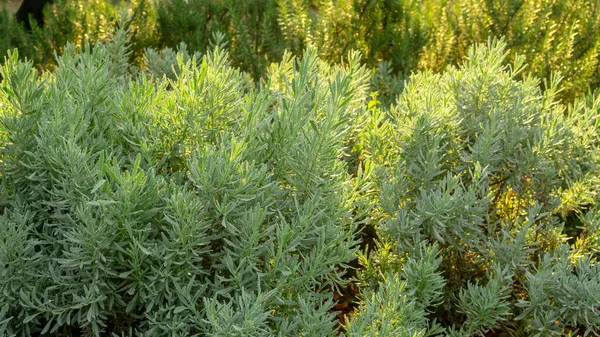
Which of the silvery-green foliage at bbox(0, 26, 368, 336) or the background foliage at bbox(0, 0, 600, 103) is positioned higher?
the silvery-green foliage at bbox(0, 26, 368, 336)

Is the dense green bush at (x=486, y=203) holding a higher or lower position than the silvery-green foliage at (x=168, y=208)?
lower

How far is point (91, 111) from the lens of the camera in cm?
227

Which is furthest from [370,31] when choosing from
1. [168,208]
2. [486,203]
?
[168,208]

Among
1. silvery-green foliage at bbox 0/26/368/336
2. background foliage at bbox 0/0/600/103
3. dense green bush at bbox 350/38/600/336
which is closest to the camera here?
silvery-green foliage at bbox 0/26/368/336

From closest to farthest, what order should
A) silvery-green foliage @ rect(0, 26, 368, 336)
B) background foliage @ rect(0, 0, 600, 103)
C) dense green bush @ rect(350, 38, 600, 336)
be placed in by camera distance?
silvery-green foliage @ rect(0, 26, 368, 336) < dense green bush @ rect(350, 38, 600, 336) < background foliage @ rect(0, 0, 600, 103)

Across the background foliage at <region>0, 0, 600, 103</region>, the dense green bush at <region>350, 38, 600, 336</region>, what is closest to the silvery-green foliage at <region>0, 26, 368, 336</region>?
the dense green bush at <region>350, 38, 600, 336</region>

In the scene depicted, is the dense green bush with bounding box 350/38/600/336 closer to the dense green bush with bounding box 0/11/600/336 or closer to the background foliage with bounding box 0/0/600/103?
the dense green bush with bounding box 0/11/600/336

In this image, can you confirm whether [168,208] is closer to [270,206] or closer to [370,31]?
[270,206]

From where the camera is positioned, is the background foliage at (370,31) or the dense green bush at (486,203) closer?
the dense green bush at (486,203)

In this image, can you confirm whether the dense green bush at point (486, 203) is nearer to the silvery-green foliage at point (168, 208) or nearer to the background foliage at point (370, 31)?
the silvery-green foliage at point (168, 208)

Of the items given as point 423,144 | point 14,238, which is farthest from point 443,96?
point 14,238

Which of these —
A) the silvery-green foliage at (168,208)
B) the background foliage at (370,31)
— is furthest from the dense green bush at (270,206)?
the background foliage at (370,31)

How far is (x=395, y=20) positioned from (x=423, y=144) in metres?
2.07

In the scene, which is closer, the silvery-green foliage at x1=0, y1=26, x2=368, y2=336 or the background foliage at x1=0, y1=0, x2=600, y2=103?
the silvery-green foliage at x1=0, y1=26, x2=368, y2=336
